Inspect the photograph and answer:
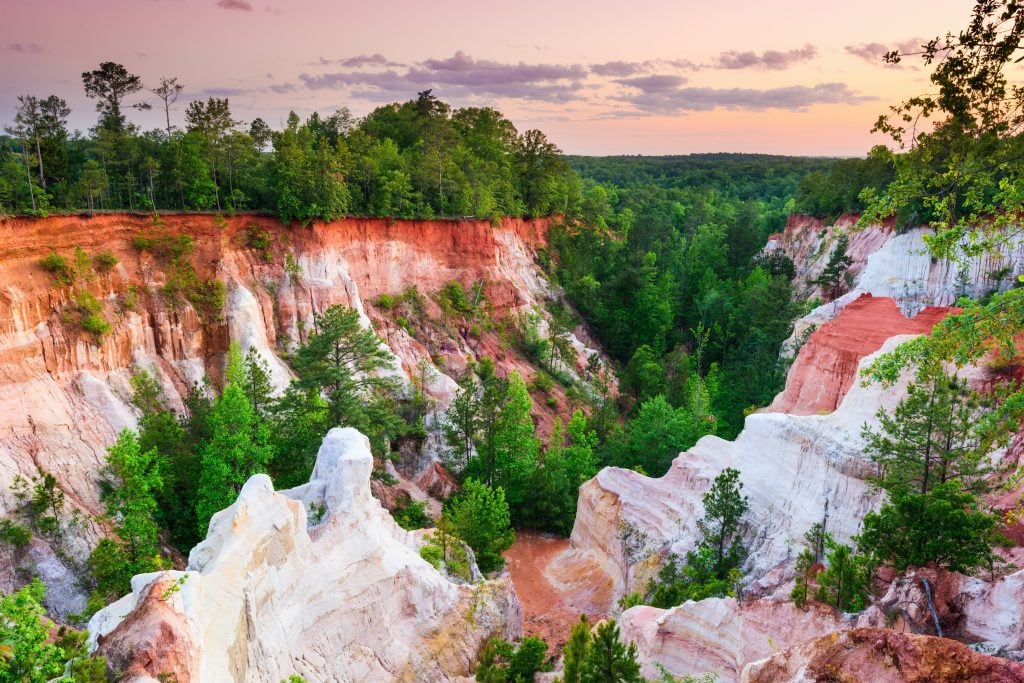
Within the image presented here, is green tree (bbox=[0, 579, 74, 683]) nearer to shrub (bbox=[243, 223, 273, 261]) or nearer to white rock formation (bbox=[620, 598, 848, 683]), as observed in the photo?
white rock formation (bbox=[620, 598, 848, 683])

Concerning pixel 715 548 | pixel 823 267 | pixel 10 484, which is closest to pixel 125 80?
pixel 10 484

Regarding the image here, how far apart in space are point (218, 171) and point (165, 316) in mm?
11194

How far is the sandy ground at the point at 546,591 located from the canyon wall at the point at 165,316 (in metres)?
6.09

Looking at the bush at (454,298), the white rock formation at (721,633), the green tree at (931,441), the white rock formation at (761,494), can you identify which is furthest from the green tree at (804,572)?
the bush at (454,298)

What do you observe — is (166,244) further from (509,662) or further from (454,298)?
(509,662)

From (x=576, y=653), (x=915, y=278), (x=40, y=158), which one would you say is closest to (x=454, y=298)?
(x=40, y=158)

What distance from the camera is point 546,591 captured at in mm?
29047

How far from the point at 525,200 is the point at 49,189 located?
39.2 metres

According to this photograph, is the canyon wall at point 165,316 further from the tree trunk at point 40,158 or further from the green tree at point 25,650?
the green tree at point 25,650

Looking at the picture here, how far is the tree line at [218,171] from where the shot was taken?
32.5 m

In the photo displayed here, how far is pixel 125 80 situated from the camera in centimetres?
4069

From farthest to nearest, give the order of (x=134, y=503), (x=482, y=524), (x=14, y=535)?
(x=482, y=524) < (x=134, y=503) < (x=14, y=535)

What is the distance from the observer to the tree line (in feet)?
107

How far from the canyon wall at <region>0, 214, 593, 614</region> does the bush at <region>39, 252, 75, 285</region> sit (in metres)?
0.23
